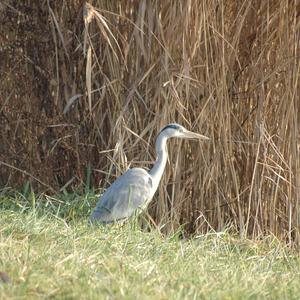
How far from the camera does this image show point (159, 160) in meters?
6.19

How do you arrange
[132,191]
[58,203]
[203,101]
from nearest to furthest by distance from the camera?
[132,191], [58,203], [203,101]

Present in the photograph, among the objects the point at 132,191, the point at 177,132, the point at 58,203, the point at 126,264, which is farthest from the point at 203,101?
the point at 126,264

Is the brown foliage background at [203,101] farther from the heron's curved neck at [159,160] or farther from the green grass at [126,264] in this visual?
the green grass at [126,264]

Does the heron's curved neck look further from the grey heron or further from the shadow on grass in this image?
the shadow on grass

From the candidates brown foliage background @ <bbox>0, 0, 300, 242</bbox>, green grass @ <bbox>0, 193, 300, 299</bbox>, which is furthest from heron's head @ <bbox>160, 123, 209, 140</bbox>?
green grass @ <bbox>0, 193, 300, 299</bbox>

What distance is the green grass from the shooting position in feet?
11.8

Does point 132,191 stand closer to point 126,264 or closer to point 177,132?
point 177,132

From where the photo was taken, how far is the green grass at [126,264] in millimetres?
3602

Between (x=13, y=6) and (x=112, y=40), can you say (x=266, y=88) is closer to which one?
(x=112, y=40)

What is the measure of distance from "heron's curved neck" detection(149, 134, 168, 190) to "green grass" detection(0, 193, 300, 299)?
561 millimetres

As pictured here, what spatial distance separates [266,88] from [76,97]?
4.31ft

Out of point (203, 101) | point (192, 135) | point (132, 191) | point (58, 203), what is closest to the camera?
point (132, 191)

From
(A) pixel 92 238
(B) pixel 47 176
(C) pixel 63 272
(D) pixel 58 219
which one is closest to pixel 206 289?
(C) pixel 63 272

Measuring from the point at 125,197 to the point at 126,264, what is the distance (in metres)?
1.89
